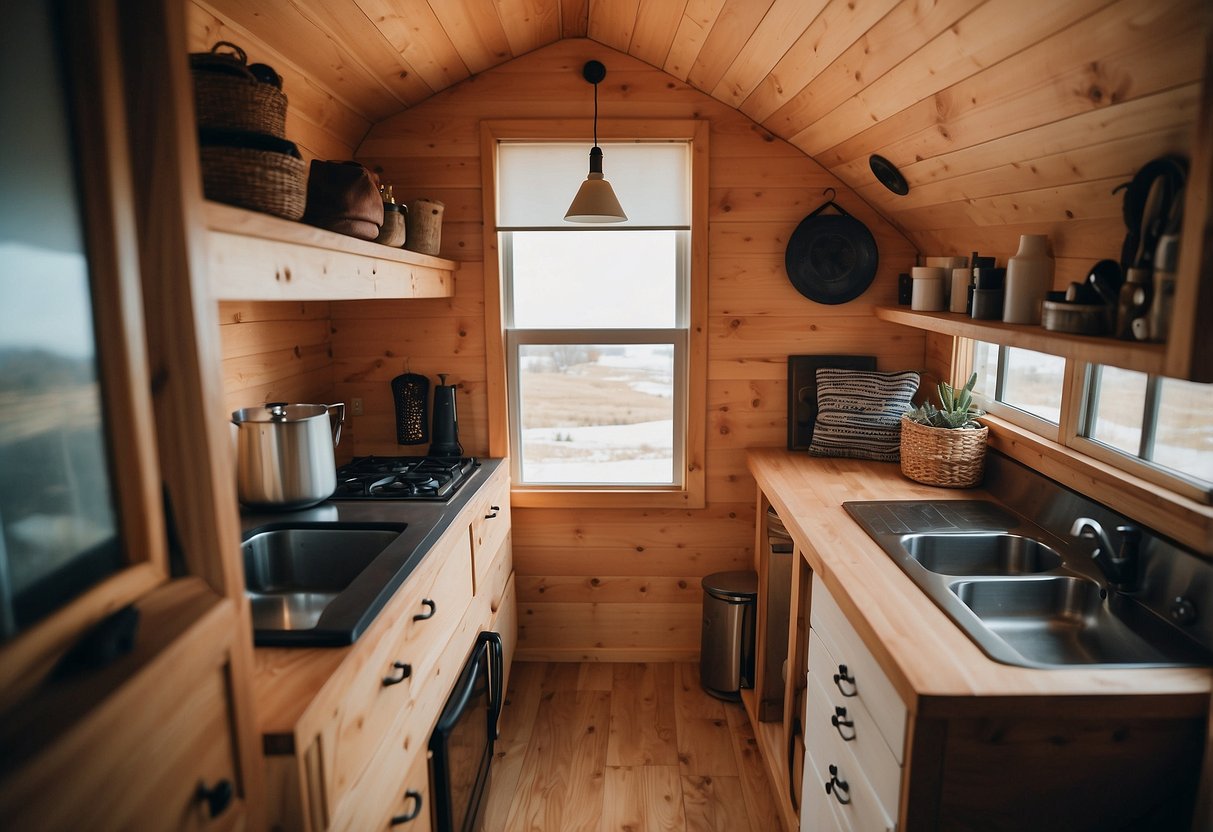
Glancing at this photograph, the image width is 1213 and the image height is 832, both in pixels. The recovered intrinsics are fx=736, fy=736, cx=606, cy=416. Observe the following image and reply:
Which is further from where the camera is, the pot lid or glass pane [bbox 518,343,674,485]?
glass pane [bbox 518,343,674,485]

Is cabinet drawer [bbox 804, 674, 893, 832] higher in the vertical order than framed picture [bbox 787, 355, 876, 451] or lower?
lower

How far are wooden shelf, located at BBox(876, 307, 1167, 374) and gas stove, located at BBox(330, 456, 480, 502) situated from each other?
156 cm

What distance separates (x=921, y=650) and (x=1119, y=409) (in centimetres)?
98

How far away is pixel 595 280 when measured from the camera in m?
2.93

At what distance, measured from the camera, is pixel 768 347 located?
114 inches

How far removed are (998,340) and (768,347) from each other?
1.15 metres

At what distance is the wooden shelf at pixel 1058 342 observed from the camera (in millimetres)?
1275

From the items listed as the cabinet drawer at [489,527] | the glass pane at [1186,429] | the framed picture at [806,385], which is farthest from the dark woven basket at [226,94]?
the framed picture at [806,385]

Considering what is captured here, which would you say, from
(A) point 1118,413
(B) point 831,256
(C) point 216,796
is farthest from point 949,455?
(C) point 216,796

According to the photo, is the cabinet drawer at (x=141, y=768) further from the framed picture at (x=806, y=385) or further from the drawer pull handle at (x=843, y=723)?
the framed picture at (x=806, y=385)

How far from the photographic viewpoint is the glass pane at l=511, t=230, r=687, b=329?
114 inches

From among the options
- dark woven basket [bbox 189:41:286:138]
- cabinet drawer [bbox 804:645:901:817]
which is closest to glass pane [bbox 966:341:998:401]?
cabinet drawer [bbox 804:645:901:817]

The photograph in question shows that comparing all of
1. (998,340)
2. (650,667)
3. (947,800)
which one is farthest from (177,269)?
(650,667)

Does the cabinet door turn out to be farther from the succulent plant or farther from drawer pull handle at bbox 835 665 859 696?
the succulent plant
